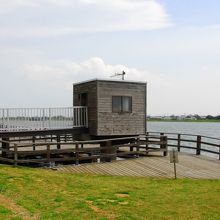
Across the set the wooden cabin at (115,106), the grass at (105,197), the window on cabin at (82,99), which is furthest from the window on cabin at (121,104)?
the grass at (105,197)

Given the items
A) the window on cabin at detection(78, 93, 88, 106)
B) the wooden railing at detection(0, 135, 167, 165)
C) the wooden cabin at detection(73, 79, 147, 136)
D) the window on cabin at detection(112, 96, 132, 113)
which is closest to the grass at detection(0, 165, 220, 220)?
the wooden railing at detection(0, 135, 167, 165)

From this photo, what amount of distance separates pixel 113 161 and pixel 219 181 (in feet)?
18.0

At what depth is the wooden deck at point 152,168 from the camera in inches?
575

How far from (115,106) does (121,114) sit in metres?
0.57

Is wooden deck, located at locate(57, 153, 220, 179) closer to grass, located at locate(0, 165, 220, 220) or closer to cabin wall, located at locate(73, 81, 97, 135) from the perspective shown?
grass, located at locate(0, 165, 220, 220)

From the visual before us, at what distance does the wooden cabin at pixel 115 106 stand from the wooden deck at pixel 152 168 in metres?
2.38

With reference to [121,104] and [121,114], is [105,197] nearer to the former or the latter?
[121,114]

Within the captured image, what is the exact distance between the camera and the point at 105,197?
9.69 meters

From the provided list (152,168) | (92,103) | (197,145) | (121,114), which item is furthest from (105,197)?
(197,145)

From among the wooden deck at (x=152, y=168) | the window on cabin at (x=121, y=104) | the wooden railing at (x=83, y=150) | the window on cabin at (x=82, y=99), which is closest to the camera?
the wooden deck at (x=152, y=168)

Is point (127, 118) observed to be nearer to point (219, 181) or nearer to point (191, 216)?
point (219, 181)

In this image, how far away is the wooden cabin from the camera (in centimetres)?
1828

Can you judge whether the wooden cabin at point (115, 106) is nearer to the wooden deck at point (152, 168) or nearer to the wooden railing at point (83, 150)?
the wooden railing at point (83, 150)

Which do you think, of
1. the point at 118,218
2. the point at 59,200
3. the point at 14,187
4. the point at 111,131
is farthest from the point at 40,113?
the point at 118,218
